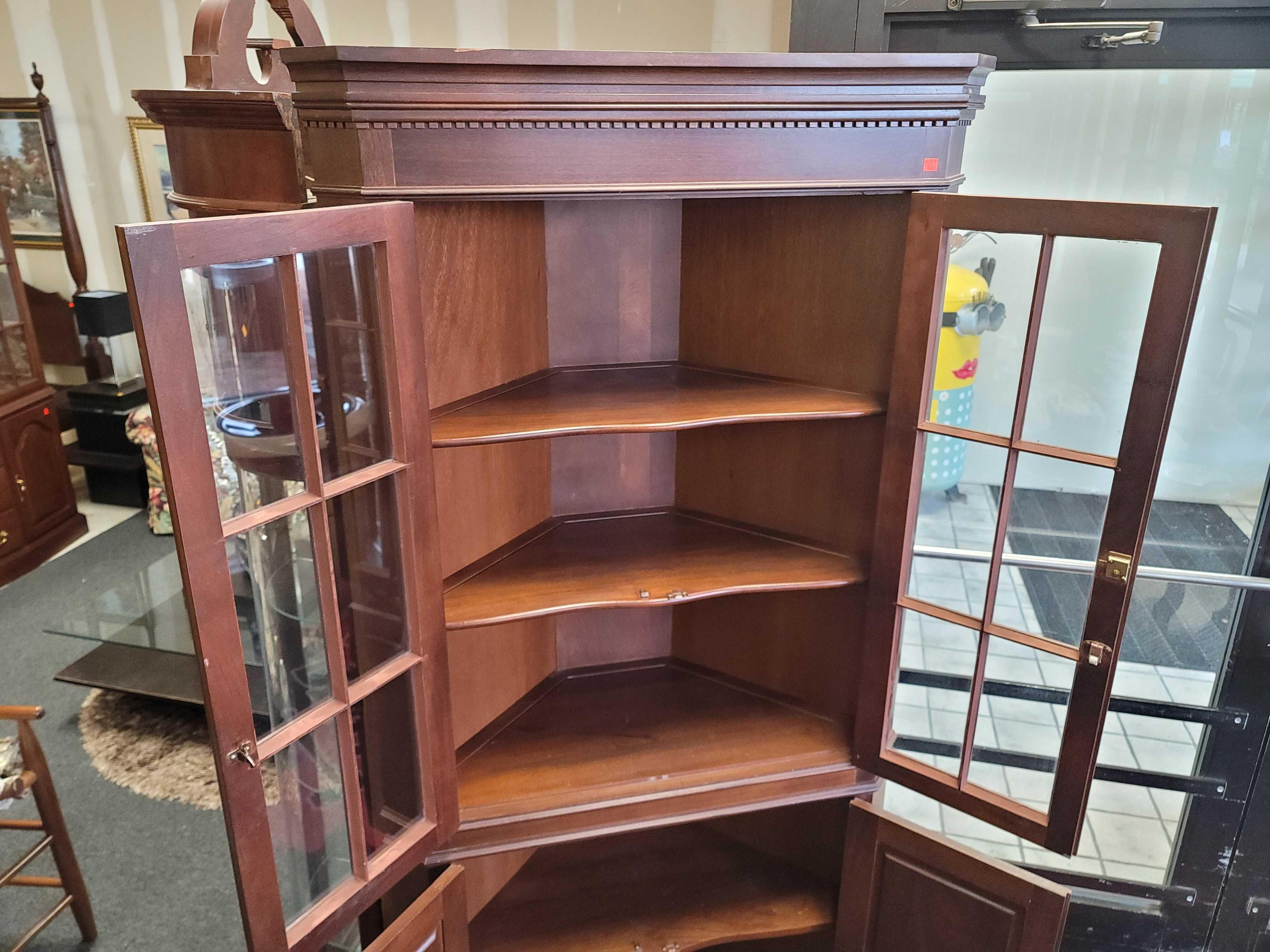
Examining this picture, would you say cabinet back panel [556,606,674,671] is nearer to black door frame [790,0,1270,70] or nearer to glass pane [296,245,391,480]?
glass pane [296,245,391,480]

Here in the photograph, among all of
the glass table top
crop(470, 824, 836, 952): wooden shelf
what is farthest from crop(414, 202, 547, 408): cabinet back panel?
the glass table top

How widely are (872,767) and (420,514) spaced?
1044 millimetres

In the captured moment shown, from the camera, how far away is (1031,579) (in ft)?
6.43

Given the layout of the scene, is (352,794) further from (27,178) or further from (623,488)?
(27,178)

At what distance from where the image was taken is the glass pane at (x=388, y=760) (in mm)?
1509

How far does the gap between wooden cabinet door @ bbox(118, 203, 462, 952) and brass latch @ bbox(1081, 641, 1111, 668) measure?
106 centimetres

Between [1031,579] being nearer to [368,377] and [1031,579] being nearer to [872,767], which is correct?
[872,767]

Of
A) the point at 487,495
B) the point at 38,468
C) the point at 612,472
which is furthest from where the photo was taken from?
the point at 38,468

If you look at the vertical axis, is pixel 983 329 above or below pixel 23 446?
above

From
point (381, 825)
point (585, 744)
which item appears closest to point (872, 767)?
point (585, 744)

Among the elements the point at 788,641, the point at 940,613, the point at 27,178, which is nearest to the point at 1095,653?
the point at 940,613

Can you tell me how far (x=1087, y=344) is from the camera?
75.4 inches

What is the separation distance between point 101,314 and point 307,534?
3679 millimetres

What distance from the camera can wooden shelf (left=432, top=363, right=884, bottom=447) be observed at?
154 cm
